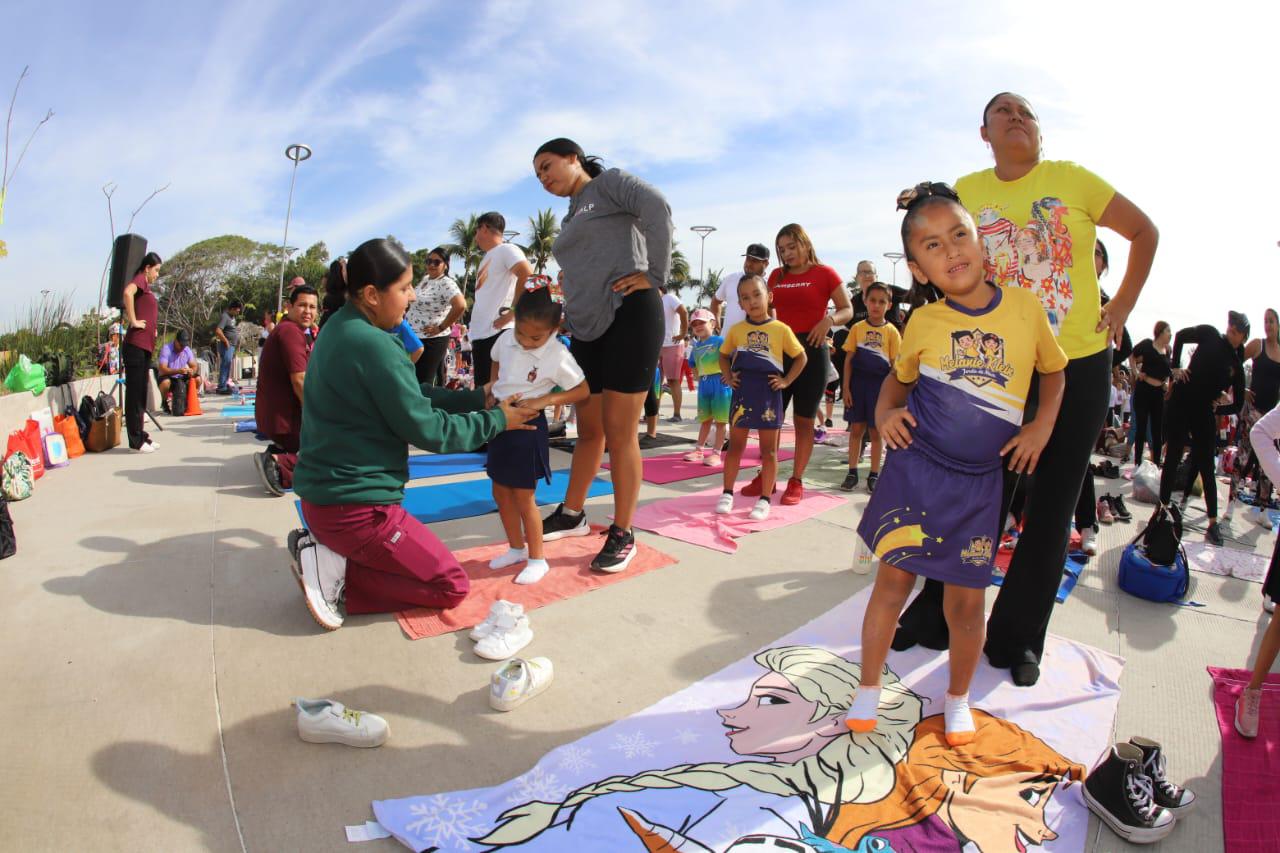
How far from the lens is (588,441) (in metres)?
3.52

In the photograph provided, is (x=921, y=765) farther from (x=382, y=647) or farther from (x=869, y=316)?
(x=869, y=316)

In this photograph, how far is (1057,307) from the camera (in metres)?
2.29

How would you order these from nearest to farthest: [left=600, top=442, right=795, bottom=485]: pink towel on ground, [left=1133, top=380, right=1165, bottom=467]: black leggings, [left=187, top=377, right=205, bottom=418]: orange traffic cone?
1. [left=600, top=442, right=795, bottom=485]: pink towel on ground
2. [left=1133, top=380, right=1165, bottom=467]: black leggings
3. [left=187, top=377, right=205, bottom=418]: orange traffic cone

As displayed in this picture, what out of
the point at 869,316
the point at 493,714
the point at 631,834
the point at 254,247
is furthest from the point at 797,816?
the point at 254,247

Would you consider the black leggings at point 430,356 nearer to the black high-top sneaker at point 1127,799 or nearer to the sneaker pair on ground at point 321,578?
the sneaker pair on ground at point 321,578

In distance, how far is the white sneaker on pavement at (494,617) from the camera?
247 cm

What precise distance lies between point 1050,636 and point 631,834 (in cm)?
206

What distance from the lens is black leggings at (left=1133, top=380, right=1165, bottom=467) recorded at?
6.50 m

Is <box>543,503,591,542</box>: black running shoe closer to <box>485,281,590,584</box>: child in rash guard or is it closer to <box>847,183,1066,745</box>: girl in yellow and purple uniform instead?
<box>485,281,590,584</box>: child in rash guard

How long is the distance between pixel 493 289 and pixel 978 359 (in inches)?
156

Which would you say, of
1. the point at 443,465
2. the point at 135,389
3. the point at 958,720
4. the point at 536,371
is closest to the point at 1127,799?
the point at 958,720

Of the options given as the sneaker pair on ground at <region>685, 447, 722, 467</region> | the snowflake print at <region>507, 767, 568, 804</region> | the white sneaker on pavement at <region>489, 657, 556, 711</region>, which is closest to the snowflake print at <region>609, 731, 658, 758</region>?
the snowflake print at <region>507, 767, 568, 804</region>

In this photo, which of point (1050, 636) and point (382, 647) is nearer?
point (382, 647)

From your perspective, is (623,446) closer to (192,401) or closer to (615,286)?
(615,286)
